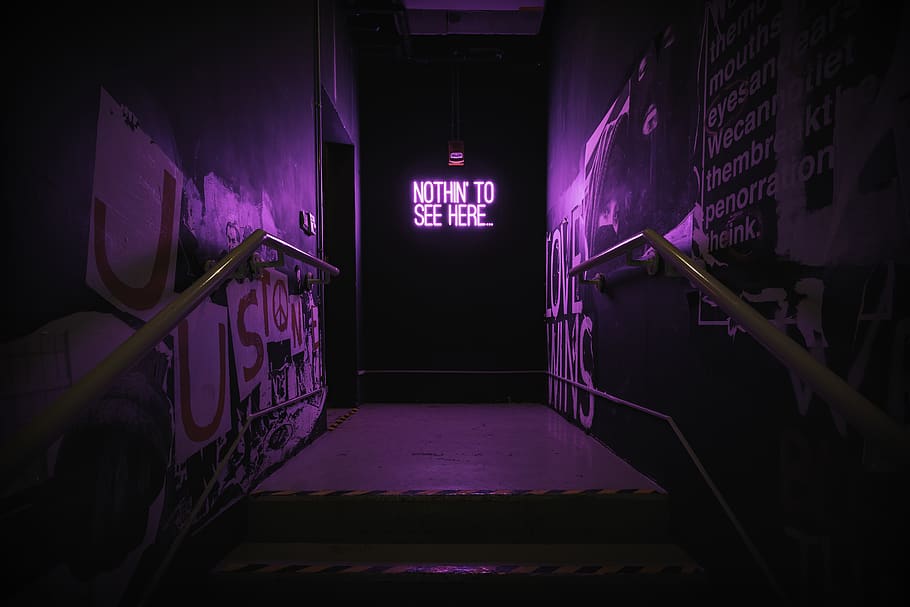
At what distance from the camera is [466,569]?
1569mm

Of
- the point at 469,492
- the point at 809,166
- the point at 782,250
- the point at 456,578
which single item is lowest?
the point at 456,578

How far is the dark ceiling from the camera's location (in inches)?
166

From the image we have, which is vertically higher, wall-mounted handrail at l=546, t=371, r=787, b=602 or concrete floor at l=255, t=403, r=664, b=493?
wall-mounted handrail at l=546, t=371, r=787, b=602

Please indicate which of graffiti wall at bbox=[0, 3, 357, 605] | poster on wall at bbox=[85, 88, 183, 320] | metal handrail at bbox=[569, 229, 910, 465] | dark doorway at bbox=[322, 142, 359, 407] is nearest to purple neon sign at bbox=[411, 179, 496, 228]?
dark doorway at bbox=[322, 142, 359, 407]

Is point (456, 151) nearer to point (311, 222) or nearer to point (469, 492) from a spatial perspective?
point (311, 222)

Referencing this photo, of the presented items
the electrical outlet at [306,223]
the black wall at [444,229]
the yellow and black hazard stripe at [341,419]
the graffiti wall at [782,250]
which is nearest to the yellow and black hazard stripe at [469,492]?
the graffiti wall at [782,250]

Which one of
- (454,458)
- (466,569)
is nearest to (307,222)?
(454,458)

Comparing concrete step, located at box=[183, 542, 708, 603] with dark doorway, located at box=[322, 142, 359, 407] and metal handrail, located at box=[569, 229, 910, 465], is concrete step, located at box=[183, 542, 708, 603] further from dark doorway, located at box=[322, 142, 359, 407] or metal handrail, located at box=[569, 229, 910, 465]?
dark doorway, located at box=[322, 142, 359, 407]

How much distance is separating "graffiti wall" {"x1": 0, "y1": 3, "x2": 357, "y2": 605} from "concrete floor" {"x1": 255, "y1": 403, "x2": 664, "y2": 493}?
36 centimetres

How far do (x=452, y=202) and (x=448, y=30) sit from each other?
6.26 feet

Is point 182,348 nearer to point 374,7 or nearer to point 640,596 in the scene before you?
point 640,596

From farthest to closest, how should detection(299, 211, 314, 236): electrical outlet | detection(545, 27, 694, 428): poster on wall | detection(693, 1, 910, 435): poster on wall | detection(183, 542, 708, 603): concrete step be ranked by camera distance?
detection(299, 211, 314, 236): electrical outlet
detection(545, 27, 694, 428): poster on wall
detection(183, 542, 708, 603): concrete step
detection(693, 1, 910, 435): poster on wall

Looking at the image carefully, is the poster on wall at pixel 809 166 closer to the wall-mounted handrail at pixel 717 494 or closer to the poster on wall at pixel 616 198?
the poster on wall at pixel 616 198

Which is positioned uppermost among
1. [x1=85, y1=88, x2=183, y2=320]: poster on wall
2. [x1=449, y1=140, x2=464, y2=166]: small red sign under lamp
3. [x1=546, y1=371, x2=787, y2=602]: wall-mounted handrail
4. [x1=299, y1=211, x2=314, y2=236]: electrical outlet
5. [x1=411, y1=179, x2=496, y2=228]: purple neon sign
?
[x1=449, y1=140, x2=464, y2=166]: small red sign under lamp
